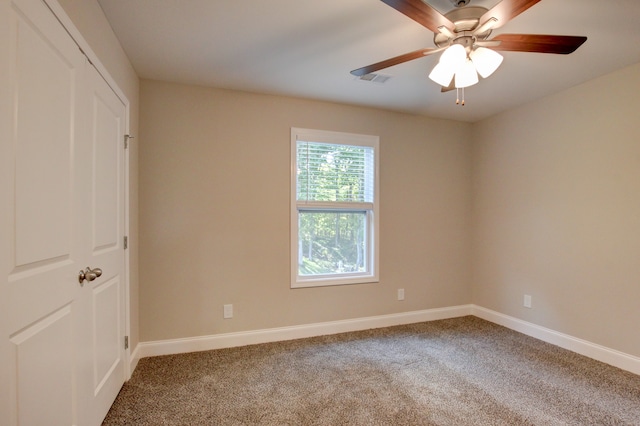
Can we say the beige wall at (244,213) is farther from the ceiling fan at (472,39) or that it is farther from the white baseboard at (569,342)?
the ceiling fan at (472,39)

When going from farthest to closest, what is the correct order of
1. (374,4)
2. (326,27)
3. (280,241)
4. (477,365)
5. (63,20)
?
(280,241)
(477,365)
(326,27)
(374,4)
(63,20)

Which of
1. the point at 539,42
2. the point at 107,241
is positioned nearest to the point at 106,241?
the point at 107,241

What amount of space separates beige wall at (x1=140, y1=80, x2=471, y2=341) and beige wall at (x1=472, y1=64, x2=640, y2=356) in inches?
29.0

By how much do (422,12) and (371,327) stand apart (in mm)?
3012

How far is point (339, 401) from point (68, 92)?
2312mm

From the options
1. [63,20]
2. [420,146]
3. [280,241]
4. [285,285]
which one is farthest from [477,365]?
[63,20]

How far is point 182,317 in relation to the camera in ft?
9.26

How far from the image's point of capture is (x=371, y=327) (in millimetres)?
3457

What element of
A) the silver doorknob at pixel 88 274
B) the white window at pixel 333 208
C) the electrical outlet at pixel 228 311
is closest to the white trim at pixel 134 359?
the electrical outlet at pixel 228 311

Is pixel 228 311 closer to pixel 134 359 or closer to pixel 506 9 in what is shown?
pixel 134 359

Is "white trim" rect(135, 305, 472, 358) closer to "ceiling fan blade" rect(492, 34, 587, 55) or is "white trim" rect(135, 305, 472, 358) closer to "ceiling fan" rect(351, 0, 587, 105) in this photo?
"ceiling fan" rect(351, 0, 587, 105)

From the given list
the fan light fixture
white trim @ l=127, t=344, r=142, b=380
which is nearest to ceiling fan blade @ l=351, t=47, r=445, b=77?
the fan light fixture

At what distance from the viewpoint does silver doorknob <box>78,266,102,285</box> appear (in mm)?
1522

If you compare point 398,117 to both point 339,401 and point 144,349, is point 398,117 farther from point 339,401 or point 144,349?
point 144,349
